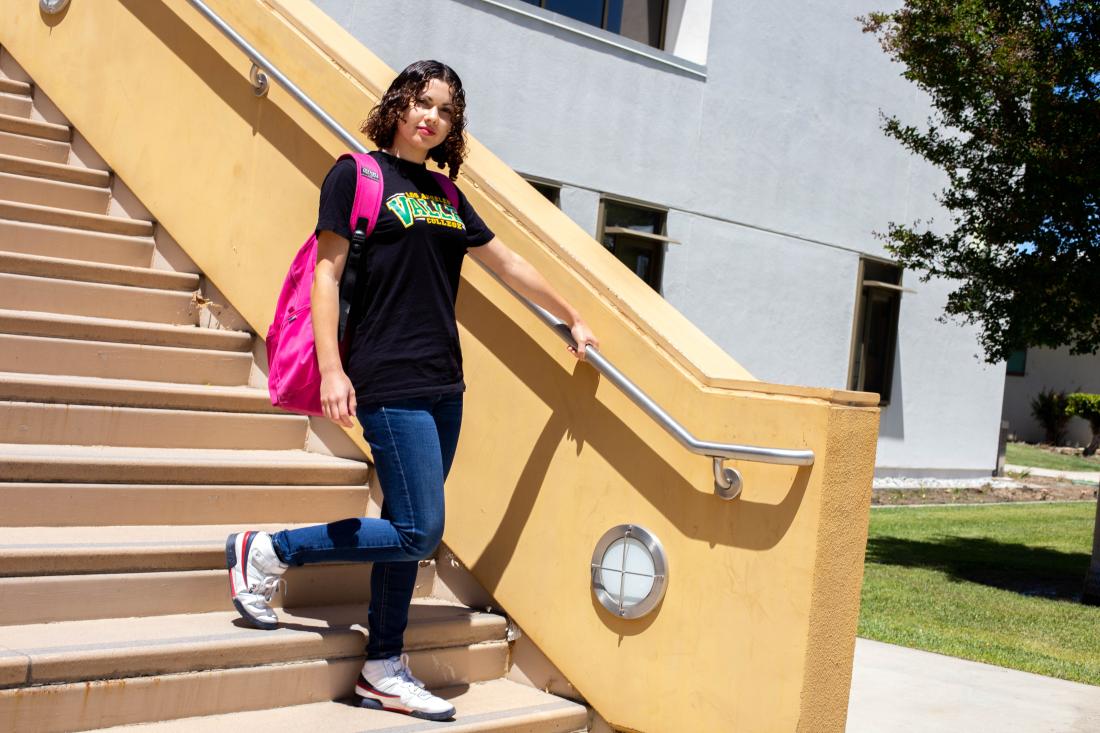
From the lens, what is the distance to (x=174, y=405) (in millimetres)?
4648

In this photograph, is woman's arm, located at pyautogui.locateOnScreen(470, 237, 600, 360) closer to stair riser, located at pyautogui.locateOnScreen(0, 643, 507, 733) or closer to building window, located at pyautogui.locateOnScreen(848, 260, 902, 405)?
stair riser, located at pyautogui.locateOnScreen(0, 643, 507, 733)

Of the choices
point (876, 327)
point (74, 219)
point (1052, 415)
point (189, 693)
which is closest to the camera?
point (189, 693)

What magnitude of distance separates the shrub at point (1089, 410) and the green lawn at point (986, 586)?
36.9 feet

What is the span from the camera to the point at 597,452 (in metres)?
4.11

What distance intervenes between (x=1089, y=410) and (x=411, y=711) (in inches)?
1021

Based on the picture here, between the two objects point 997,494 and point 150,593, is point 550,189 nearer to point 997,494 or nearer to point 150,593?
point 150,593

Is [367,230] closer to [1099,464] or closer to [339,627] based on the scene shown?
[339,627]

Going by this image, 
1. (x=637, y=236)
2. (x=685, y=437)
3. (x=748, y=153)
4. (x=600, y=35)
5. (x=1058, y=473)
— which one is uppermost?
(x=600, y=35)

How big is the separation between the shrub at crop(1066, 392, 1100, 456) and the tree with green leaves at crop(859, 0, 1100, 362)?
702 inches

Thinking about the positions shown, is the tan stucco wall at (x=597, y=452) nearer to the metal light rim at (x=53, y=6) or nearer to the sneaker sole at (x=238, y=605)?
the sneaker sole at (x=238, y=605)

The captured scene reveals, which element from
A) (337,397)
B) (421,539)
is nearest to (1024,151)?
(421,539)

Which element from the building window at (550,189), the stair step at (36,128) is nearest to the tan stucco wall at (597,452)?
the stair step at (36,128)

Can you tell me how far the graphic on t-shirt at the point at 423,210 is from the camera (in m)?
3.58

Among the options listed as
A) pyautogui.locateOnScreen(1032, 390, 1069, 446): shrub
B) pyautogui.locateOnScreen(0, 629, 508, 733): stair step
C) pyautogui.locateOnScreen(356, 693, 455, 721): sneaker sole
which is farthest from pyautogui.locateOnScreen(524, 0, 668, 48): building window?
pyautogui.locateOnScreen(1032, 390, 1069, 446): shrub
